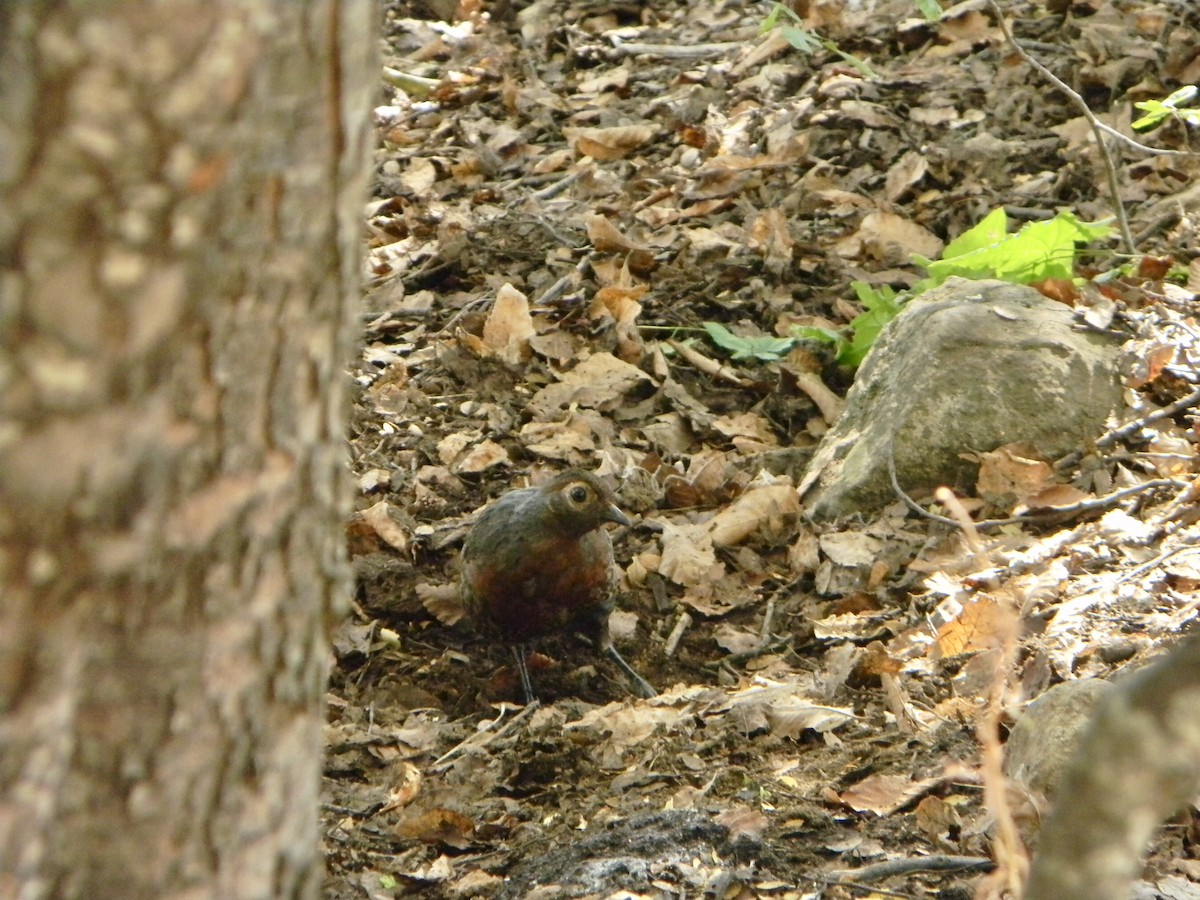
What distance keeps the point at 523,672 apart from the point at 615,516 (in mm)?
720

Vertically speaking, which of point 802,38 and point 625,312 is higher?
point 802,38

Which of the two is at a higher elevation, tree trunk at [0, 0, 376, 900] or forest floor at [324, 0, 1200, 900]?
tree trunk at [0, 0, 376, 900]

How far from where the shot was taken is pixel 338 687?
5.26m

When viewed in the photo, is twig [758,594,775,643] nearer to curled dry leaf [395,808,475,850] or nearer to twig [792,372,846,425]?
twig [792,372,846,425]

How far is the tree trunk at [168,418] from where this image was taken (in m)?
1.45

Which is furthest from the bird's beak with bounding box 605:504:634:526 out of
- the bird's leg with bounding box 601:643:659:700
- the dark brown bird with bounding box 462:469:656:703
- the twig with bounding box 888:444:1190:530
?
the twig with bounding box 888:444:1190:530

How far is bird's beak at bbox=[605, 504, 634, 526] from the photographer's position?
5516mm

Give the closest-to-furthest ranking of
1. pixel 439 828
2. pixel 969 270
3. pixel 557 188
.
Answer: pixel 439 828
pixel 969 270
pixel 557 188

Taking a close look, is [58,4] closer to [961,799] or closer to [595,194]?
[961,799]

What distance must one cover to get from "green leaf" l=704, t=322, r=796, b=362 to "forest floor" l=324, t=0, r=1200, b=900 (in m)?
0.03

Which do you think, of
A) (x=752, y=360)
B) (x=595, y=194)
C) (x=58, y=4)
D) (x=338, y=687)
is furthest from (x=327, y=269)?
(x=595, y=194)

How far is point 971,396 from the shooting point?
5.48 m

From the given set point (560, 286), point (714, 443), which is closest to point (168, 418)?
point (714, 443)

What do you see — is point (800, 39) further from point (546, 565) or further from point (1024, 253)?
point (546, 565)
